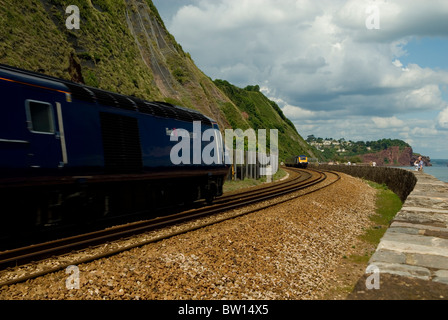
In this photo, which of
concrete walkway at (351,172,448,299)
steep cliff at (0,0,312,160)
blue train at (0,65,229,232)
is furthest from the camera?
steep cliff at (0,0,312,160)

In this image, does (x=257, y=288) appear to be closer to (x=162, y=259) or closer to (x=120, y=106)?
(x=162, y=259)

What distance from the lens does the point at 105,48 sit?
119 feet

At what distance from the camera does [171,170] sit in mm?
12875

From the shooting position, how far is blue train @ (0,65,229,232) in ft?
25.2

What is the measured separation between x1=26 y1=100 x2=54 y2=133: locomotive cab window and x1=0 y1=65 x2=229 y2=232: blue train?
2 centimetres

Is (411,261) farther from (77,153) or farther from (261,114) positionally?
(261,114)

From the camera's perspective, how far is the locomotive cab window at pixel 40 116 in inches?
317

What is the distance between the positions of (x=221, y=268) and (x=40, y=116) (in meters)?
5.76

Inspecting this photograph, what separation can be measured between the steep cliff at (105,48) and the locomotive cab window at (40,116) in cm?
1830
